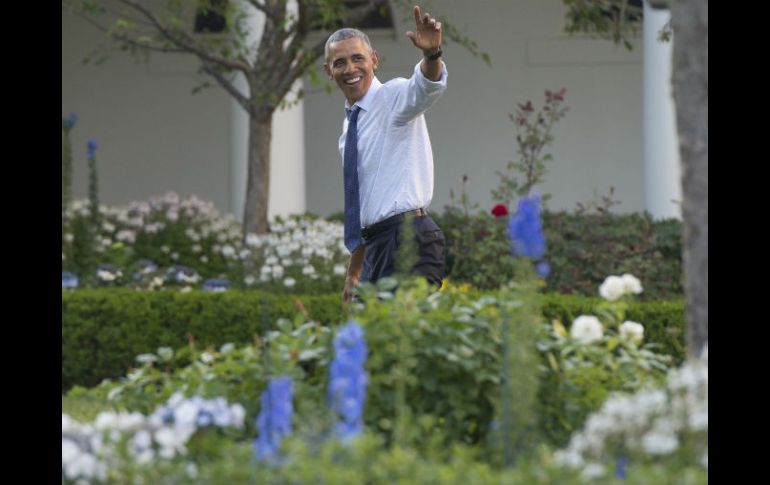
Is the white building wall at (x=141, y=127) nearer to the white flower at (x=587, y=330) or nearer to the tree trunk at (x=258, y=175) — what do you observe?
the tree trunk at (x=258, y=175)

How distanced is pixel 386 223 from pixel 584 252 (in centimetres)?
487

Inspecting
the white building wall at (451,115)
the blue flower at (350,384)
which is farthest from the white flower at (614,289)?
the white building wall at (451,115)

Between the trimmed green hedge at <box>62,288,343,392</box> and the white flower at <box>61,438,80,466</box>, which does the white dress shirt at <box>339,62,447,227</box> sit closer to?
the white flower at <box>61,438,80,466</box>

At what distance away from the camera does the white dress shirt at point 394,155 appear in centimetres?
461

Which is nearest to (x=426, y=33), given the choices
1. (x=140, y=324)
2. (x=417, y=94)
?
(x=417, y=94)

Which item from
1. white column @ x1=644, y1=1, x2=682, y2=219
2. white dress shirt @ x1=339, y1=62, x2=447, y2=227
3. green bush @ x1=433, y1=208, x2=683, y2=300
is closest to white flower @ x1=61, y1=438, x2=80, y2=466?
white dress shirt @ x1=339, y1=62, x2=447, y2=227

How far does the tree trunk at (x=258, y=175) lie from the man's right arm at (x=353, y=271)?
5.55 meters

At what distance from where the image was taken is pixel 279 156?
39.1 feet

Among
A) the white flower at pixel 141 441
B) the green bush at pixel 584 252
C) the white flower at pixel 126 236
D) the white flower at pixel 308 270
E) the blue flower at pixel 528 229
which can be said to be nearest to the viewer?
the white flower at pixel 141 441

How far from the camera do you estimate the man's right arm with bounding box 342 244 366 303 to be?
4.90 m

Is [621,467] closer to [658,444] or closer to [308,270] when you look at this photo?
[658,444]

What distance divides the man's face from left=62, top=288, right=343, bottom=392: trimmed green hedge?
2.37m

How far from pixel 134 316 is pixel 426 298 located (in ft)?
12.3
